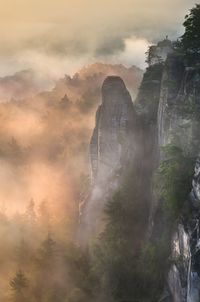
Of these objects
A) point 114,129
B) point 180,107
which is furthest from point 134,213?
point 180,107

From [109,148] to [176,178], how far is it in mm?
21358

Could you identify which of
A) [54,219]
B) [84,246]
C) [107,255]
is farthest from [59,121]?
[107,255]

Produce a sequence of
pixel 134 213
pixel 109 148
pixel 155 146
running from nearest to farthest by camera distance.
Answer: pixel 134 213, pixel 155 146, pixel 109 148

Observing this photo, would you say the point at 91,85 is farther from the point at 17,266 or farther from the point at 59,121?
the point at 17,266

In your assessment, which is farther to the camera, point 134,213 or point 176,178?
point 134,213

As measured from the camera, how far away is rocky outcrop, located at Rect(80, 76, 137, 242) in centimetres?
6931

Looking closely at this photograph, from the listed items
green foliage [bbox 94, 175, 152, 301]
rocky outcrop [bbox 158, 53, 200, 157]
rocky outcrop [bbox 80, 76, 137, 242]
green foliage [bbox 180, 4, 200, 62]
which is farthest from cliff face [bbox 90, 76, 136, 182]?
green foliage [bbox 180, 4, 200, 62]

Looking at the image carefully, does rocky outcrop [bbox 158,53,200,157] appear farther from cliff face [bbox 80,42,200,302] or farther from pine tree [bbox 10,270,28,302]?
pine tree [bbox 10,270,28,302]

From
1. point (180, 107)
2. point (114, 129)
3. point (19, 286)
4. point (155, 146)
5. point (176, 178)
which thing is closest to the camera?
point (176, 178)

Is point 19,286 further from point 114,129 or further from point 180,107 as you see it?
point 180,107

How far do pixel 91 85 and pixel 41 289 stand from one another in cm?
12666

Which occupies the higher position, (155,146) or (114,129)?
(114,129)

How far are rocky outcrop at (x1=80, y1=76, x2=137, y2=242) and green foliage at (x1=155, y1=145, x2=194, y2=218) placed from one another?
14208 mm

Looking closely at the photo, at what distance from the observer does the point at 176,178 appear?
5197cm
